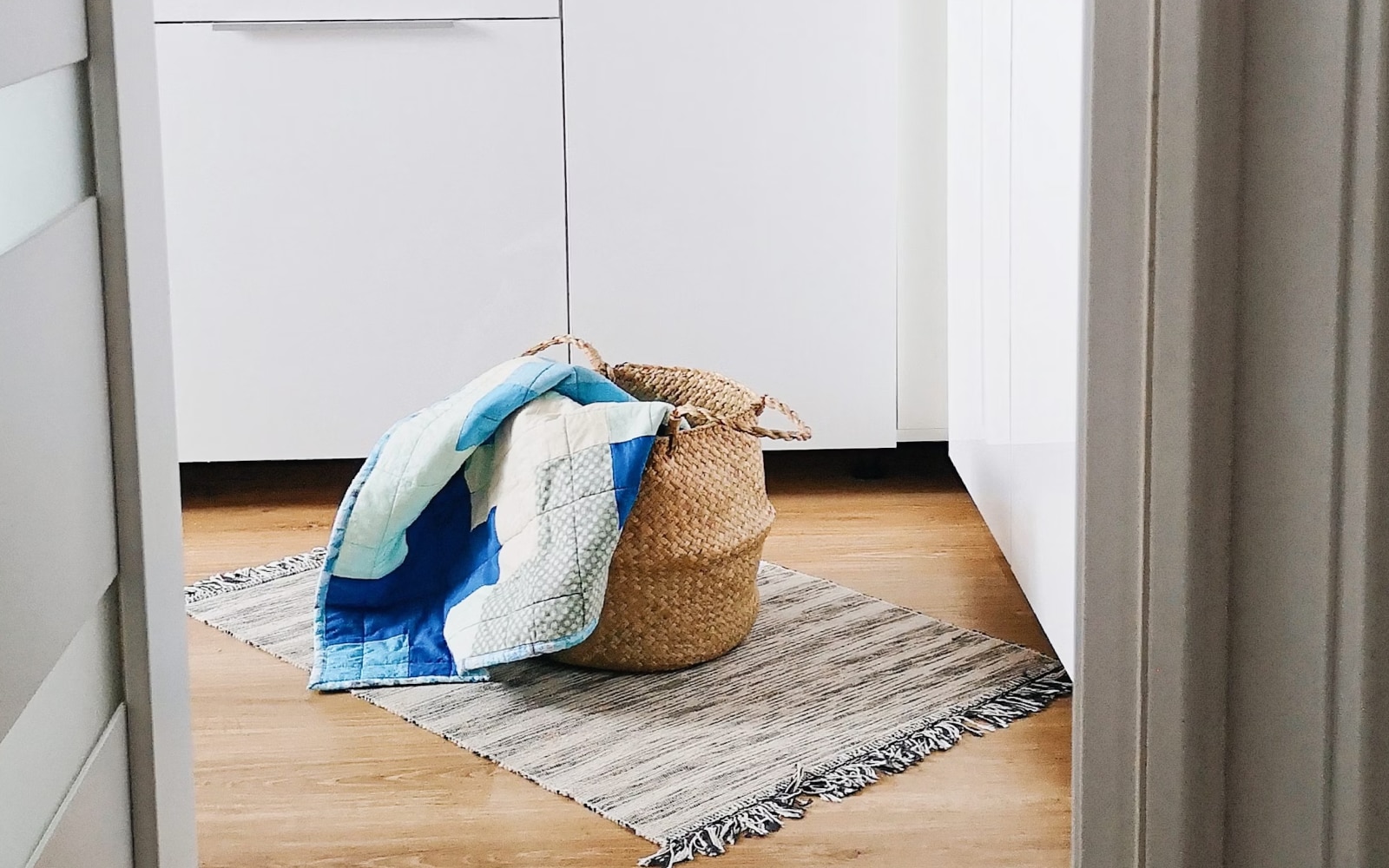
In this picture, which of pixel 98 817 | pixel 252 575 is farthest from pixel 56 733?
pixel 252 575

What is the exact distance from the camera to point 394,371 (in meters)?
2.50

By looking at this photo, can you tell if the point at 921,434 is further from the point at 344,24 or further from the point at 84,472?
the point at 84,472

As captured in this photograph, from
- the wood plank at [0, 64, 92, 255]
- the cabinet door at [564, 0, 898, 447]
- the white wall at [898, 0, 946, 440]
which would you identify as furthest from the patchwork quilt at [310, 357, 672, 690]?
the wood plank at [0, 64, 92, 255]

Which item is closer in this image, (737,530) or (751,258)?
(737,530)

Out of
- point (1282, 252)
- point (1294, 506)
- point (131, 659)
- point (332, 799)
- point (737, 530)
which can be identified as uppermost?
point (1282, 252)

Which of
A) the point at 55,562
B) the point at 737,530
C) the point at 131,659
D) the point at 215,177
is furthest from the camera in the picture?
the point at 215,177

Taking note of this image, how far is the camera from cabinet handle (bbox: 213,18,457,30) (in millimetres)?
2381

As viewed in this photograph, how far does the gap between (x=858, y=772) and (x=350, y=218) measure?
4.24 feet

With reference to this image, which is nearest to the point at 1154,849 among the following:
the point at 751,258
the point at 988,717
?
the point at 988,717

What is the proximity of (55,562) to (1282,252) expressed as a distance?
2.06 ft

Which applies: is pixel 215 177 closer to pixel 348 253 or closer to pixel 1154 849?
pixel 348 253

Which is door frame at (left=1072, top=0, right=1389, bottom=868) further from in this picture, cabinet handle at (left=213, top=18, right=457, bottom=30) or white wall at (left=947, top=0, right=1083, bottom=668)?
cabinet handle at (left=213, top=18, right=457, bottom=30)

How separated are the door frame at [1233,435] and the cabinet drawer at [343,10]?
166 centimetres

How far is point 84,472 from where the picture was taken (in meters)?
0.87
